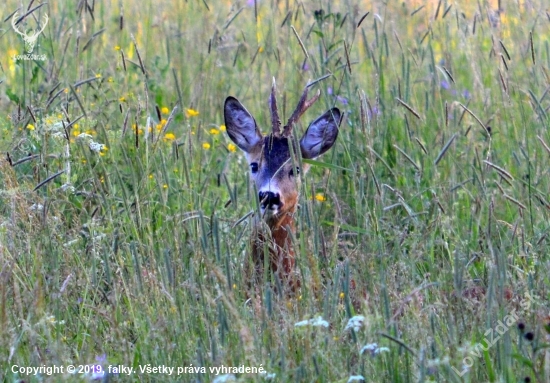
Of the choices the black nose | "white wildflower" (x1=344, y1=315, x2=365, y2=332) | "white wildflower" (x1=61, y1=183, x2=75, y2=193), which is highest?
"white wildflower" (x1=61, y1=183, x2=75, y2=193)

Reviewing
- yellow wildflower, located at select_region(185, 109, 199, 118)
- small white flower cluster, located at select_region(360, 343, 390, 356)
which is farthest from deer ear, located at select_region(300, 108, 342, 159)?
small white flower cluster, located at select_region(360, 343, 390, 356)

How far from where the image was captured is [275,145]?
591 centimetres

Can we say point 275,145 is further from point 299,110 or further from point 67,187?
point 67,187

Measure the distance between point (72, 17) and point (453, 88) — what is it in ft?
9.73

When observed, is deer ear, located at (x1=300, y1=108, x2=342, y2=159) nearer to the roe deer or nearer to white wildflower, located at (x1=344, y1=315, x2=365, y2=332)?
the roe deer

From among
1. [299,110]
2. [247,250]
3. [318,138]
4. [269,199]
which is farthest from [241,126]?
[247,250]

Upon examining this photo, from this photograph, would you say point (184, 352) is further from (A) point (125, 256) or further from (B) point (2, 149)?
(B) point (2, 149)

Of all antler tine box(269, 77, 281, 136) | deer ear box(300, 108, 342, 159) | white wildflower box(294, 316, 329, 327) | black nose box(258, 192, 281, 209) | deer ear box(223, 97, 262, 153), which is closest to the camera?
white wildflower box(294, 316, 329, 327)

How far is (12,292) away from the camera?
413cm

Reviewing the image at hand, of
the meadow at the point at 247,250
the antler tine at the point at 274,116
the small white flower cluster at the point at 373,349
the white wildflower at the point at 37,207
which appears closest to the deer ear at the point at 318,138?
the meadow at the point at 247,250

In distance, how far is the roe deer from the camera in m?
5.51

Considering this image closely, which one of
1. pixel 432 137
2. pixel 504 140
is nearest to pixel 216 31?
pixel 432 137

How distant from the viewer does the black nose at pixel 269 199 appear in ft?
17.7

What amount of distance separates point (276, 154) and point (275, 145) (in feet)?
0.17
